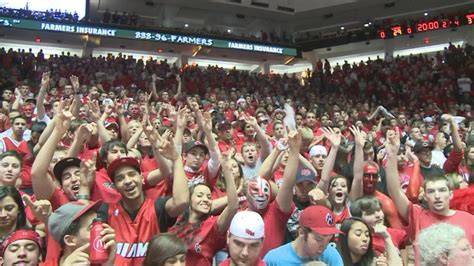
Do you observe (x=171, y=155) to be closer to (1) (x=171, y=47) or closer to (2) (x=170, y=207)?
(2) (x=170, y=207)

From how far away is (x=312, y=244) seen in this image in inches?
119

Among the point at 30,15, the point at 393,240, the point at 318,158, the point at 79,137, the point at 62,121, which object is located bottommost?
the point at 393,240

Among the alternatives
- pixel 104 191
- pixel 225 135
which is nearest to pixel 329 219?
pixel 104 191

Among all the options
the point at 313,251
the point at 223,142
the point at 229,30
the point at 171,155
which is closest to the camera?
the point at 313,251

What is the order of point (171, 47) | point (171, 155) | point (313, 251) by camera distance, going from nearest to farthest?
point (313, 251)
point (171, 155)
point (171, 47)

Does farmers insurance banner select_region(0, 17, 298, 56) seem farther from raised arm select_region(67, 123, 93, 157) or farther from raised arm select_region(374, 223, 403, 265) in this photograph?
raised arm select_region(374, 223, 403, 265)

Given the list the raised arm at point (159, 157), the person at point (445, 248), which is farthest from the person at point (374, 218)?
the raised arm at point (159, 157)

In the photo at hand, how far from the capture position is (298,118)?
9.75m

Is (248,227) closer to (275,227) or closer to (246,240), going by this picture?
(246,240)

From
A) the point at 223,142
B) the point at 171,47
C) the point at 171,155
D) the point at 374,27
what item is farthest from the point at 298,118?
the point at 374,27

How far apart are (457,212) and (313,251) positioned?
1.32 m

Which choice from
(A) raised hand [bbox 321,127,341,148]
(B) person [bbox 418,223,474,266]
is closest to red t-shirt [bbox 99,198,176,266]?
(B) person [bbox 418,223,474,266]

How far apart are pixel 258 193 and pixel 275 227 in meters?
0.28

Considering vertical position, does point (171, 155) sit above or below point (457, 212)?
above
